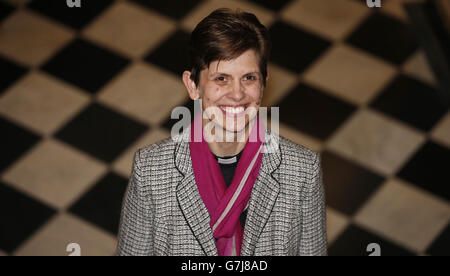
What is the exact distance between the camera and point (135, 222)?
1972 millimetres

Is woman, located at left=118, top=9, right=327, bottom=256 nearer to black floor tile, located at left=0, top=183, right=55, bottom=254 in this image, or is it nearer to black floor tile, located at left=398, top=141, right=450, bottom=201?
black floor tile, located at left=0, top=183, right=55, bottom=254

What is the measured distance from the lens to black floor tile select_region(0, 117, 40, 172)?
3.38 meters

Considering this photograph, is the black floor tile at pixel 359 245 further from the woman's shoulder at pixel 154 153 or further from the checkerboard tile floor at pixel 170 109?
the woman's shoulder at pixel 154 153

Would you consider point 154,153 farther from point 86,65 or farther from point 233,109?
point 86,65

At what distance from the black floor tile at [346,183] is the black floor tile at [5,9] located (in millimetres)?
2159

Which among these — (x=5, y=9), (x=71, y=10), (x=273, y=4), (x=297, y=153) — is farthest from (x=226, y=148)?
(x=5, y=9)

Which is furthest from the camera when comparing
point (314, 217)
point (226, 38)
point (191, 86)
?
point (314, 217)

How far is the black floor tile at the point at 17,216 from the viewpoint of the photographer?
307 cm

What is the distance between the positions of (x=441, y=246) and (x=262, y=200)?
1578mm

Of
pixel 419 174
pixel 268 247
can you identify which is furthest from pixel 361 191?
pixel 268 247

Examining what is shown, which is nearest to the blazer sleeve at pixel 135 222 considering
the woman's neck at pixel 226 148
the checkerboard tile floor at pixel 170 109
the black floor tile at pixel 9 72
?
the woman's neck at pixel 226 148

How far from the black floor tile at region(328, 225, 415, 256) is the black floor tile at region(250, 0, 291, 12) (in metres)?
1.61

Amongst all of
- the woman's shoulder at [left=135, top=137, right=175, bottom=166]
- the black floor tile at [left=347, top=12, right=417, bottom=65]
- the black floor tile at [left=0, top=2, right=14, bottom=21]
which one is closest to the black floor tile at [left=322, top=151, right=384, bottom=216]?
the black floor tile at [left=347, top=12, right=417, bottom=65]
